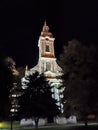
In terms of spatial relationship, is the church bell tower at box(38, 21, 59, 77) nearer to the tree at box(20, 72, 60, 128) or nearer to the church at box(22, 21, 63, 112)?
the church at box(22, 21, 63, 112)

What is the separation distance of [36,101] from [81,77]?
41.8ft

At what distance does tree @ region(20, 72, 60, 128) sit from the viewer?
3838 centimetres

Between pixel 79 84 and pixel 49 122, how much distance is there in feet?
118

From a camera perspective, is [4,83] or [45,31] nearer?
[4,83]

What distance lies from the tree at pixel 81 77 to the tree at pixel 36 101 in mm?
8479

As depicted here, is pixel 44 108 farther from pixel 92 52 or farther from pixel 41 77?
pixel 92 52

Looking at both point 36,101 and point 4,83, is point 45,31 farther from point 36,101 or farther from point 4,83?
point 4,83

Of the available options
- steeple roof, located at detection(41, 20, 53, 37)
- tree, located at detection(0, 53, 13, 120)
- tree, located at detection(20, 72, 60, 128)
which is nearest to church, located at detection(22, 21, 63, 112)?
steeple roof, located at detection(41, 20, 53, 37)

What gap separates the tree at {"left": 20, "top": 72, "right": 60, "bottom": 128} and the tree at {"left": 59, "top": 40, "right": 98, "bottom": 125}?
27.8 feet

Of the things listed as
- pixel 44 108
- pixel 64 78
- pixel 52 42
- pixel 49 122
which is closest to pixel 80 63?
pixel 64 78

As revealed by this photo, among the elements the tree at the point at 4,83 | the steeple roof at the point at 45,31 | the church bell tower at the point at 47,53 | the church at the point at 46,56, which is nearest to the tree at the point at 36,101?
the tree at the point at 4,83

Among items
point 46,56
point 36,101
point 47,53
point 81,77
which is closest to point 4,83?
point 81,77

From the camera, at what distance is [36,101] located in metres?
38.9

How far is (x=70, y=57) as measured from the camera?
1212 inches
